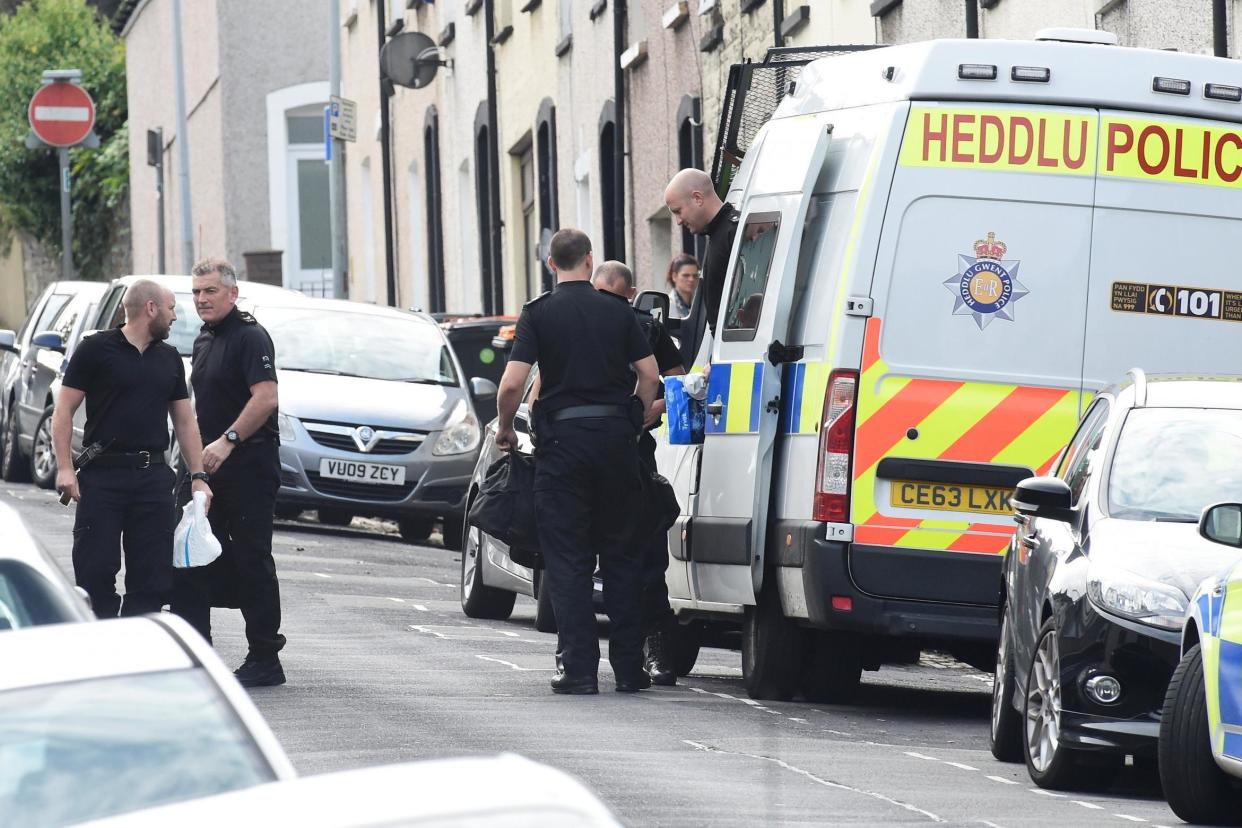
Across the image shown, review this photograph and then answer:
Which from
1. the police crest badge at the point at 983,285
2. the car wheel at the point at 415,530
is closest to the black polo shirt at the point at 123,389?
the police crest badge at the point at 983,285

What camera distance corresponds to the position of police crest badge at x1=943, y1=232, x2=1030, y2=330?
1082cm

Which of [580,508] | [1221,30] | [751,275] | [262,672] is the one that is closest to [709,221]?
[751,275]

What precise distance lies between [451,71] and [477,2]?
315 cm

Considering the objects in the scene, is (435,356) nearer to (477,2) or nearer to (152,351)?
(152,351)

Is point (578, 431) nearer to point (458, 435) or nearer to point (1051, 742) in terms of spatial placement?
point (1051, 742)

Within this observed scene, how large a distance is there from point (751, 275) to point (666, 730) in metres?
2.26

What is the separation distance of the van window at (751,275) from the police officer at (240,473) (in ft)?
6.44

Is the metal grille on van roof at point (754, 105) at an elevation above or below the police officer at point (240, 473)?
above

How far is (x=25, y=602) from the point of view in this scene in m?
6.42

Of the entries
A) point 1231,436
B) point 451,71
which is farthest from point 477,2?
point 1231,436

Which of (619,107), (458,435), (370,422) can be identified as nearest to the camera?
(370,422)

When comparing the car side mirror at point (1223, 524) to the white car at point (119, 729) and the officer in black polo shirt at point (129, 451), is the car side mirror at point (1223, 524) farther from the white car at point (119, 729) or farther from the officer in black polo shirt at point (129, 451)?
the officer in black polo shirt at point (129, 451)

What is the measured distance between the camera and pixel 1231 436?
9383 millimetres

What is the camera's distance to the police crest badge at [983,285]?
10.8m
